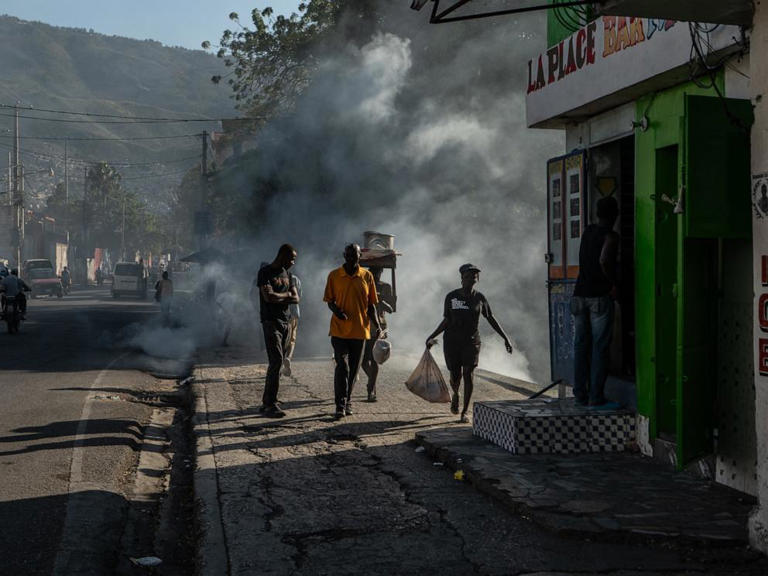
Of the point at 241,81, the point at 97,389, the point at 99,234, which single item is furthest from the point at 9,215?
the point at 97,389

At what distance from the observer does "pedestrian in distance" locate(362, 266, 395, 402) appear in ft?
34.9

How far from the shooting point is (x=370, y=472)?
6938mm

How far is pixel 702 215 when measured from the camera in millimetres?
5215

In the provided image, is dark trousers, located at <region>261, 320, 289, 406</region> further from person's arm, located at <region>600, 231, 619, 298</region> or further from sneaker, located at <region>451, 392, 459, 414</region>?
person's arm, located at <region>600, 231, 619, 298</region>

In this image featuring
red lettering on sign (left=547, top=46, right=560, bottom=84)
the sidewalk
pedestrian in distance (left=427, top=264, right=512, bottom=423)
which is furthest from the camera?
pedestrian in distance (left=427, top=264, right=512, bottom=423)

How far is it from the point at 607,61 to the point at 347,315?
347cm

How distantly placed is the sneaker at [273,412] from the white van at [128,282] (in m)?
39.9

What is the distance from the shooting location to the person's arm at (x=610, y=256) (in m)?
7.37

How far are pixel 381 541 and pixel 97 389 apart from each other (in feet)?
25.7

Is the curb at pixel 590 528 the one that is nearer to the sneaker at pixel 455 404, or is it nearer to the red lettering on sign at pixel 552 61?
the sneaker at pixel 455 404

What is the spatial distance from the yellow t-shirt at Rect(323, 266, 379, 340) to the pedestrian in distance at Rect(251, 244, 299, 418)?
1.68 feet

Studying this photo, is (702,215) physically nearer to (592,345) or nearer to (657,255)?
(657,255)

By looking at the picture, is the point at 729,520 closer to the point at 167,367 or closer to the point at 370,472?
the point at 370,472

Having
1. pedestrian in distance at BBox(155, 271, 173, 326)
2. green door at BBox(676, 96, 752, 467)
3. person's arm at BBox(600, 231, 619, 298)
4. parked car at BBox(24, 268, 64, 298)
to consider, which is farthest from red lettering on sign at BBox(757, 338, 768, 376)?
parked car at BBox(24, 268, 64, 298)
